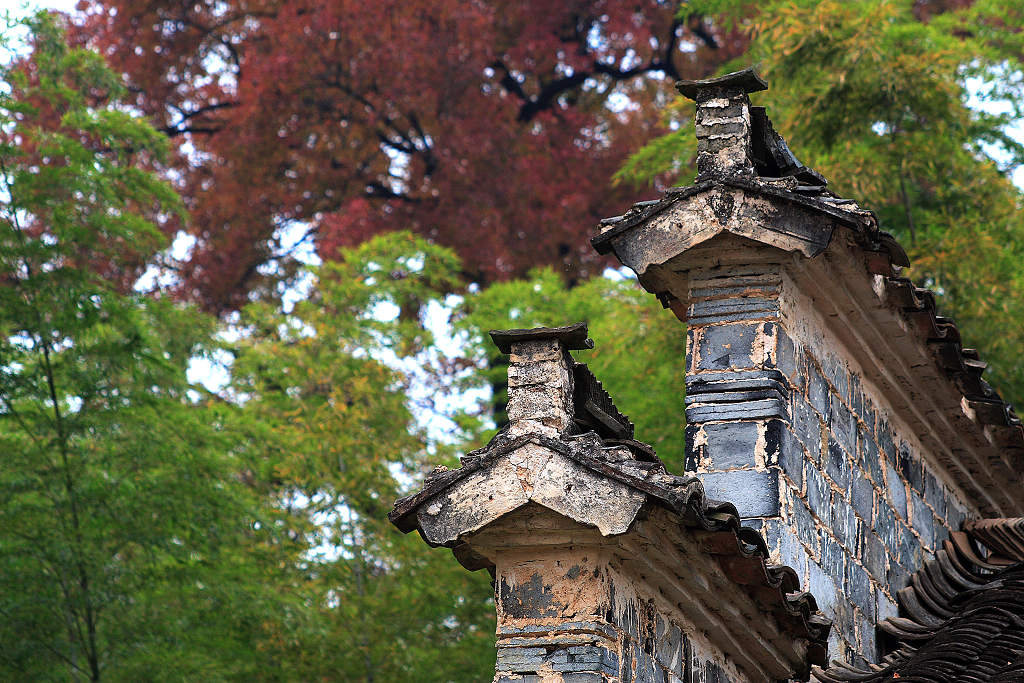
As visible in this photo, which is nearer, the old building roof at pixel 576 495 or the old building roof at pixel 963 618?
the old building roof at pixel 576 495

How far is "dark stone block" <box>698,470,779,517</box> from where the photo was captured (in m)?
6.08

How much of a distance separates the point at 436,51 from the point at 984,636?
60.5 ft

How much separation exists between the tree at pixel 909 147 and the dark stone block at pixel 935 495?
4.74 meters

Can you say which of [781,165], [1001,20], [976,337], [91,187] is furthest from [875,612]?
[1001,20]

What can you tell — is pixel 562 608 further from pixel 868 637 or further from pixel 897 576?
pixel 897 576

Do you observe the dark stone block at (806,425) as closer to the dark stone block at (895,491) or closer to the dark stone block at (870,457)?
the dark stone block at (870,457)

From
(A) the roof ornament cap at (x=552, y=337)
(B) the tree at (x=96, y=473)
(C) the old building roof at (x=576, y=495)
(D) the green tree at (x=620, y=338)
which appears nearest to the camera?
(C) the old building roof at (x=576, y=495)

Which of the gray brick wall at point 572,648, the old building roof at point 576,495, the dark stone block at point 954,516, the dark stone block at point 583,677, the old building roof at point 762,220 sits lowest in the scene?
the dark stone block at point 583,677

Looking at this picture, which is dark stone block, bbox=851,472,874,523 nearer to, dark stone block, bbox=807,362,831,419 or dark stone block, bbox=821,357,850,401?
dark stone block, bbox=821,357,850,401

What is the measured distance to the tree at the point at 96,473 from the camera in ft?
38.4

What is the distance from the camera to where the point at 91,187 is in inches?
492

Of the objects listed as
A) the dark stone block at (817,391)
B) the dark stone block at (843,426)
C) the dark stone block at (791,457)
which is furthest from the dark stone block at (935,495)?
the dark stone block at (791,457)

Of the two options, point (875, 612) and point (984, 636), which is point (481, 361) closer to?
point (875, 612)

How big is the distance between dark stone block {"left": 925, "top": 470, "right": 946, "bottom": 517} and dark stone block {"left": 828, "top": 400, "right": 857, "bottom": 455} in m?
1.27
